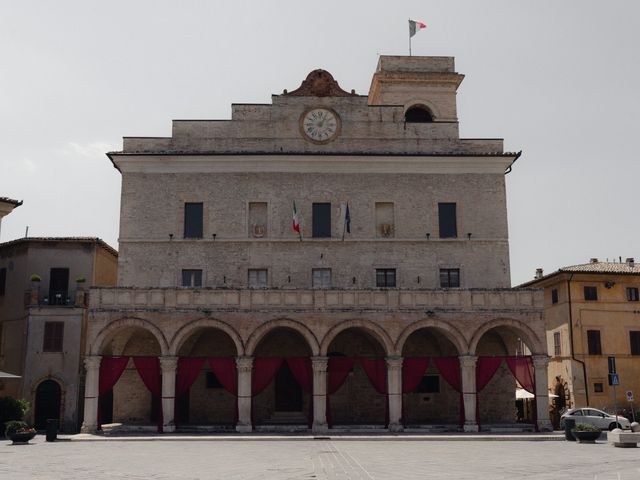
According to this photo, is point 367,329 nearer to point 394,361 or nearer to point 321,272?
point 394,361

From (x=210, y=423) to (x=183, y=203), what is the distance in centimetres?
1081

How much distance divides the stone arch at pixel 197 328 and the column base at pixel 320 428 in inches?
174

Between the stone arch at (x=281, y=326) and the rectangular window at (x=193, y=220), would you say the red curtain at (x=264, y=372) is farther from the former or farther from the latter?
the rectangular window at (x=193, y=220)

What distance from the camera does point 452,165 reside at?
118ft

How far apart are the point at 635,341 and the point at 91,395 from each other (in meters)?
30.2

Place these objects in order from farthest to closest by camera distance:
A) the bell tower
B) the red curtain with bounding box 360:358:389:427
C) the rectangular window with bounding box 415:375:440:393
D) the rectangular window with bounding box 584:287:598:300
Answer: the rectangular window with bounding box 584:287:598:300 < the bell tower < the rectangular window with bounding box 415:375:440:393 < the red curtain with bounding box 360:358:389:427

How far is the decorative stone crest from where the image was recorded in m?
36.5

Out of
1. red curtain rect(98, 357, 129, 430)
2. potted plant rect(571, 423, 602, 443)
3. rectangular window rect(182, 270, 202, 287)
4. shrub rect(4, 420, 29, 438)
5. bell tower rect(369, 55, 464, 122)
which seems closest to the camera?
shrub rect(4, 420, 29, 438)

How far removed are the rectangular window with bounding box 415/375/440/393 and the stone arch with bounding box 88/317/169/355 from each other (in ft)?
40.6

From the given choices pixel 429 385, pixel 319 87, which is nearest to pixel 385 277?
pixel 429 385

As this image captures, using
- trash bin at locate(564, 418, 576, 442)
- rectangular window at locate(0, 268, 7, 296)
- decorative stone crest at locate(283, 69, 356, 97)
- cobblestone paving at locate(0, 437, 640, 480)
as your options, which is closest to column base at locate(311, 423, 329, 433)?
cobblestone paving at locate(0, 437, 640, 480)

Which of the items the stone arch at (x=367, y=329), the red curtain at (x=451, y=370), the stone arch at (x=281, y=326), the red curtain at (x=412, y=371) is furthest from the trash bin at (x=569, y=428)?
the stone arch at (x=281, y=326)

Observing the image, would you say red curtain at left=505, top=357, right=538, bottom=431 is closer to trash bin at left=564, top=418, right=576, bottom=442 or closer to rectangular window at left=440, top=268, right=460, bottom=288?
trash bin at left=564, top=418, right=576, bottom=442

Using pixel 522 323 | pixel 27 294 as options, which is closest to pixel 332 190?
pixel 522 323
